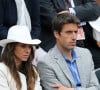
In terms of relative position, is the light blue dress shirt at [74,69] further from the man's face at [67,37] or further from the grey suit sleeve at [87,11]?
the grey suit sleeve at [87,11]

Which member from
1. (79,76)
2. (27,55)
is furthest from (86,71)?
A: (27,55)

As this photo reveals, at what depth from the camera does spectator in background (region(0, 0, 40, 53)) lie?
496cm

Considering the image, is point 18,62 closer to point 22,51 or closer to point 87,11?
point 22,51

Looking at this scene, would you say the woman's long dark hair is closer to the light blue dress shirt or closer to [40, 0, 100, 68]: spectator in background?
the light blue dress shirt

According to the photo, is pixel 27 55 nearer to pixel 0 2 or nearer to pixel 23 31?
pixel 23 31

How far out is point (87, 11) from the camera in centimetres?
567

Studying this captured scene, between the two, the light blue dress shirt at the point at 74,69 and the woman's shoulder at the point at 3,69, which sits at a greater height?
the woman's shoulder at the point at 3,69

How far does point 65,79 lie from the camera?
4848 millimetres

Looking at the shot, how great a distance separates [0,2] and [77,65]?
1.12 metres

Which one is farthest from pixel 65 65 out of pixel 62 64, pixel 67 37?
pixel 67 37

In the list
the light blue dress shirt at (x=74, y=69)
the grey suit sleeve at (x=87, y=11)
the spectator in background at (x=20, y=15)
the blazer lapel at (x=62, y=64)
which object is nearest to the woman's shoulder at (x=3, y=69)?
the spectator in background at (x=20, y=15)

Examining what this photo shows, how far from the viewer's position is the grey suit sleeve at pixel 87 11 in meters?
5.60

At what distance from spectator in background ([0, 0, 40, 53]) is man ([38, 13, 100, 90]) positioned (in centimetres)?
35

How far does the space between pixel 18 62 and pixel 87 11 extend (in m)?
1.40
